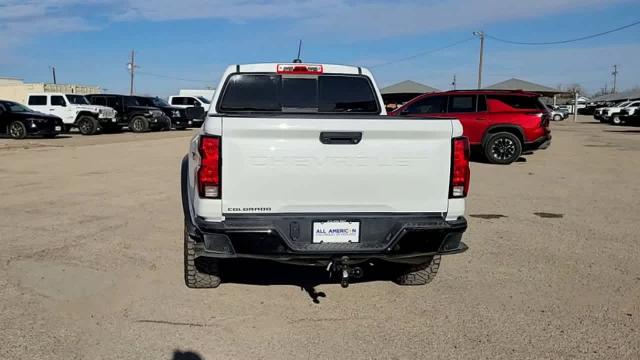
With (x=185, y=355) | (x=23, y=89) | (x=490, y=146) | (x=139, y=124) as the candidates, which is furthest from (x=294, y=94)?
(x=23, y=89)

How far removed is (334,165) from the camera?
12.3 feet

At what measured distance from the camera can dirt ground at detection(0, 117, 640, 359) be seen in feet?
11.9

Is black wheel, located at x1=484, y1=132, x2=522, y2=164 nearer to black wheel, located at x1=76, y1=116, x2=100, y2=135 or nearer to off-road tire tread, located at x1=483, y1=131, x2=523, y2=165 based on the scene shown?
off-road tire tread, located at x1=483, y1=131, x2=523, y2=165

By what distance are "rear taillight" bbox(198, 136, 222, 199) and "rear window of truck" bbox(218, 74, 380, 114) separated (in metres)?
1.66

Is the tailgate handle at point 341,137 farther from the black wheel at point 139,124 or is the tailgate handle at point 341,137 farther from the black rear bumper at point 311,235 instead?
the black wheel at point 139,124

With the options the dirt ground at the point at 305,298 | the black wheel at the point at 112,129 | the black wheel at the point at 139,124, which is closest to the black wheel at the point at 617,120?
the black wheel at the point at 139,124

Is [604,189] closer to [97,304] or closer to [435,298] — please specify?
[435,298]

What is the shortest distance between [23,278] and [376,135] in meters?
3.33

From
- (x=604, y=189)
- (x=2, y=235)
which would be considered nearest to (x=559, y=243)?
(x=604, y=189)

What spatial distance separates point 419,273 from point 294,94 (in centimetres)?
210

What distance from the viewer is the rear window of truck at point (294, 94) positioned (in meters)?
5.36

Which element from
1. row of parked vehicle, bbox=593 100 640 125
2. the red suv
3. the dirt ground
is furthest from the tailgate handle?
row of parked vehicle, bbox=593 100 640 125

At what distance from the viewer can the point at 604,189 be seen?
10.2m

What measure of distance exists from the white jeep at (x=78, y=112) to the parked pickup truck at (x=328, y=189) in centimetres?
2335
